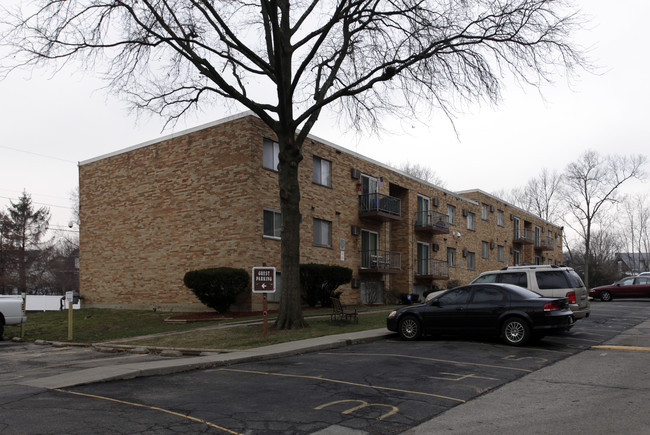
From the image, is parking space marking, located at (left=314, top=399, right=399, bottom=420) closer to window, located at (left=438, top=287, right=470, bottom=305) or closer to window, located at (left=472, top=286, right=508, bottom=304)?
window, located at (left=472, top=286, right=508, bottom=304)

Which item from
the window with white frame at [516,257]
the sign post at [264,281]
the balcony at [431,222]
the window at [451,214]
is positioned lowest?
the sign post at [264,281]

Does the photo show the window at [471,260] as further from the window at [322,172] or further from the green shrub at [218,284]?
the green shrub at [218,284]

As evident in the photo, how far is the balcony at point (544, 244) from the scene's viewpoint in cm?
5538

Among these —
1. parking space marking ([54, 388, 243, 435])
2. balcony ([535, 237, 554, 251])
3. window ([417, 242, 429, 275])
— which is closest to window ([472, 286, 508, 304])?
parking space marking ([54, 388, 243, 435])

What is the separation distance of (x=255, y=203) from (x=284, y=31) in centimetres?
758

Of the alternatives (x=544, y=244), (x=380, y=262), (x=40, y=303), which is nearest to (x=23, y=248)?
(x=40, y=303)

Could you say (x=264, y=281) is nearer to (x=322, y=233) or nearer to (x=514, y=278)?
(x=514, y=278)

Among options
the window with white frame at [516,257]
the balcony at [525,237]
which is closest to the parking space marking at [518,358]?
the window with white frame at [516,257]

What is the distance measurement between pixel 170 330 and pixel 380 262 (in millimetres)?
14694

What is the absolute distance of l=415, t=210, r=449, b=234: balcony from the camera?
33562mm

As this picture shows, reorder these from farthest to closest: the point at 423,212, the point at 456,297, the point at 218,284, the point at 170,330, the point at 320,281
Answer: the point at 423,212
the point at 320,281
the point at 218,284
the point at 170,330
the point at 456,297

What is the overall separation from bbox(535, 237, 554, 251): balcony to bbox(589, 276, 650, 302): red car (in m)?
22.0

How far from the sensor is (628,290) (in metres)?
32.7

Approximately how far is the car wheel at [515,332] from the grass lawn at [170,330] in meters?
4.58
